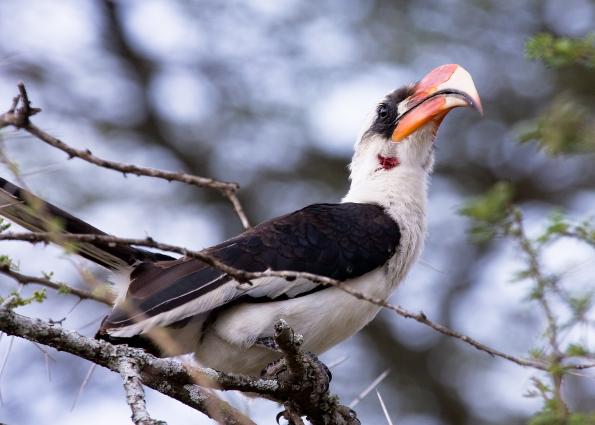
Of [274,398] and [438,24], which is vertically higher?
[438,24]

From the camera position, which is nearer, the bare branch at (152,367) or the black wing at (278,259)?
the bare branch at (152,367)

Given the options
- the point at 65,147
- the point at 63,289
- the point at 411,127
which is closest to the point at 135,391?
the point at 63,289

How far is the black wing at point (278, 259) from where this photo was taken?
418cm

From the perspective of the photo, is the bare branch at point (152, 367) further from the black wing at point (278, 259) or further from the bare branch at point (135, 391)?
the black wing at point (278, 259)

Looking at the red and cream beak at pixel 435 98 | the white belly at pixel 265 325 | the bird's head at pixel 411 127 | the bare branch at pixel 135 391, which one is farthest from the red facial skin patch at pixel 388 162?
the bare branch at pixel 135 391

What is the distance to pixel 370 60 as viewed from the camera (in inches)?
365

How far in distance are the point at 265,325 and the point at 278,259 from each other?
346 mm

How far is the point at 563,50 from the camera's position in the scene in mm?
3291

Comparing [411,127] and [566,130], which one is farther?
[411,127]

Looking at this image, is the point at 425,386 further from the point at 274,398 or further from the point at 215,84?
the point at 274,398

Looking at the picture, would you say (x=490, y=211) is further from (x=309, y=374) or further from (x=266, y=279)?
(x=266, y=279)

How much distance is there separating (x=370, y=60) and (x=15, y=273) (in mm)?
6582

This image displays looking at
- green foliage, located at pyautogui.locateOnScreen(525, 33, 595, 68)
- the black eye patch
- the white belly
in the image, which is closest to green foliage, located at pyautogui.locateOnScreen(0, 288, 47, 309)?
the white belly

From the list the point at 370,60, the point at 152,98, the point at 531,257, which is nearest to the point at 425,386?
the point at 370,60
